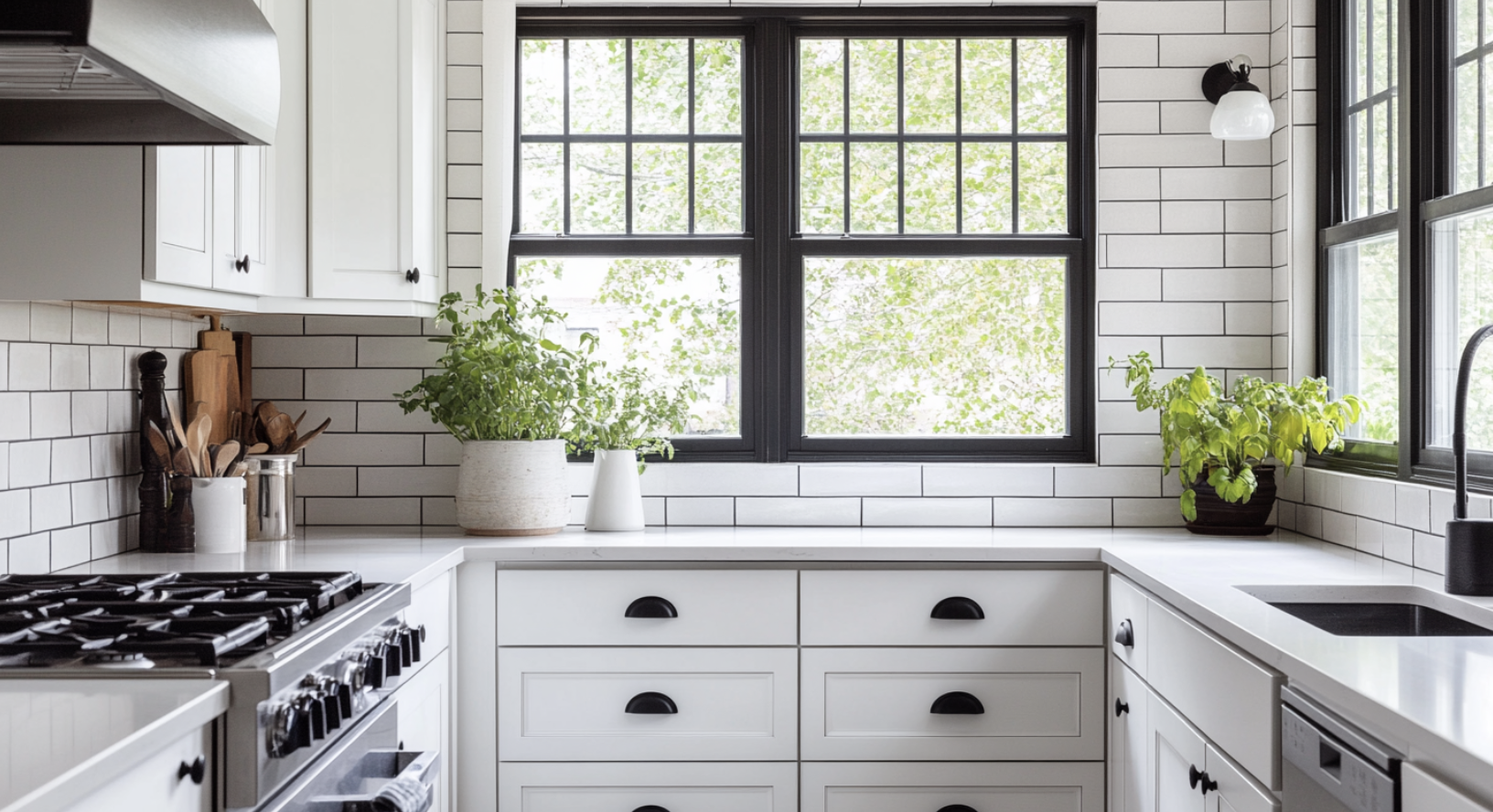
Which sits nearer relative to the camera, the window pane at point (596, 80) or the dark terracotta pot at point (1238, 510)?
the dark terracotta pot at point (1238, 510)

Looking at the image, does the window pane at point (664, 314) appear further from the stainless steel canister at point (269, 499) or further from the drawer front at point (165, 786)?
the drawer front at point (165, 786)

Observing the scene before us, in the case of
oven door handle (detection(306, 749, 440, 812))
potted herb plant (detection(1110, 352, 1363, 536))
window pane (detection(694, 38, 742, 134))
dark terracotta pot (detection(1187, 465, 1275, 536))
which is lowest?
oven door handle (detection(306, 749, 440, 812))

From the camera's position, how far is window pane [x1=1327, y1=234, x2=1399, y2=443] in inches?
105

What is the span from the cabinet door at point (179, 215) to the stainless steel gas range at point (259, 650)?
568 mm

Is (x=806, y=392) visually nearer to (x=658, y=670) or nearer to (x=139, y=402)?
(x=658, y=670)

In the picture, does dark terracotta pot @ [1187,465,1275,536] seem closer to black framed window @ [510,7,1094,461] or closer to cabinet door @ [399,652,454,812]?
black framed window @ [510,7,1094,461]

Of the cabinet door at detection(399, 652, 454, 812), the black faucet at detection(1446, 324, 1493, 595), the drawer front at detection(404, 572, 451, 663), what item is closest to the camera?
the black faucet at detection(1446, 324, 1493, 595)

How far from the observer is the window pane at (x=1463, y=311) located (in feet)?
7.45

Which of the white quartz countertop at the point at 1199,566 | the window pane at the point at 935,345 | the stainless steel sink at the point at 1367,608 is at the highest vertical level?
the window pane at the point at 935,345

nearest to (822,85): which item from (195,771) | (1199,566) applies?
(1199,566)

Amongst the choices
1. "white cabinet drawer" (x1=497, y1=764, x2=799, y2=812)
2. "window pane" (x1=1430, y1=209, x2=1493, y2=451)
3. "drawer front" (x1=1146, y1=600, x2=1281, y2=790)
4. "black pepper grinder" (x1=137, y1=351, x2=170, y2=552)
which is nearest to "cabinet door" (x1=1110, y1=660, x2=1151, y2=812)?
"drawer front" (x1=1146, y1=600, x2=1281, y2=790)

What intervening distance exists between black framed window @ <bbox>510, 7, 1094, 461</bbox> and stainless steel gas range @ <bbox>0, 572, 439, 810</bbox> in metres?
1.33

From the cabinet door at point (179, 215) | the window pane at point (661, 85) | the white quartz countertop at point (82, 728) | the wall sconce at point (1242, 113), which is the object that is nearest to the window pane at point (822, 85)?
the window pane at point (661, 85)

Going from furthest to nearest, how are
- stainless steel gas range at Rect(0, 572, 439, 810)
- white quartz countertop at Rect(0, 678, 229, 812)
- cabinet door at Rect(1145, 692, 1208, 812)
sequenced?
cabinet door at Rect(1145, 692, 1208, 812)
stainless steel gas range at Rect(0, 572, 439, 810)
white quartz countertop at Rect(0, 678, 229, 812)
